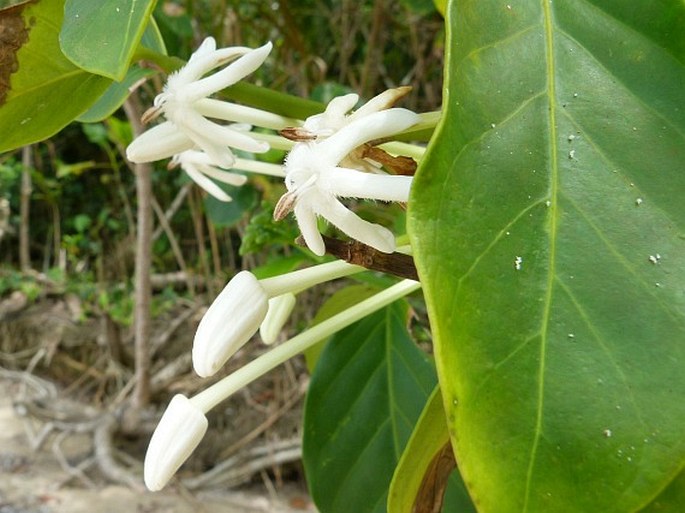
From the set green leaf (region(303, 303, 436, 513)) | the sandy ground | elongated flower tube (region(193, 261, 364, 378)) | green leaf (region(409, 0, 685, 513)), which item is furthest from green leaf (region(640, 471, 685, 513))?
the sandy ground

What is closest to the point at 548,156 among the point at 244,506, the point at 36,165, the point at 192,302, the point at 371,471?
the point at 371,471

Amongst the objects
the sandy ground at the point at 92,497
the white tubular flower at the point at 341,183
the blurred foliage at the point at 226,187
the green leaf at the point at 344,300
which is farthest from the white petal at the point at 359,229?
the sandy ground at the point at 92,497

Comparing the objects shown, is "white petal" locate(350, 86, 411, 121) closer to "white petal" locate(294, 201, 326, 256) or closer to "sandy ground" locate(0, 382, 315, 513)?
"white petal" locate(294, 201, 326, 256)

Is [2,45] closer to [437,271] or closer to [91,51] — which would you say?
[91,51]

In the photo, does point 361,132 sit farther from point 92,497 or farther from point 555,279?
point 92,497

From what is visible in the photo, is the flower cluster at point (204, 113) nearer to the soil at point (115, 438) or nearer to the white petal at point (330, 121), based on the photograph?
the white petal at point (330, 121)

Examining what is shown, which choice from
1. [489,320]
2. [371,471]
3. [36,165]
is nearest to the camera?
[489,320]
